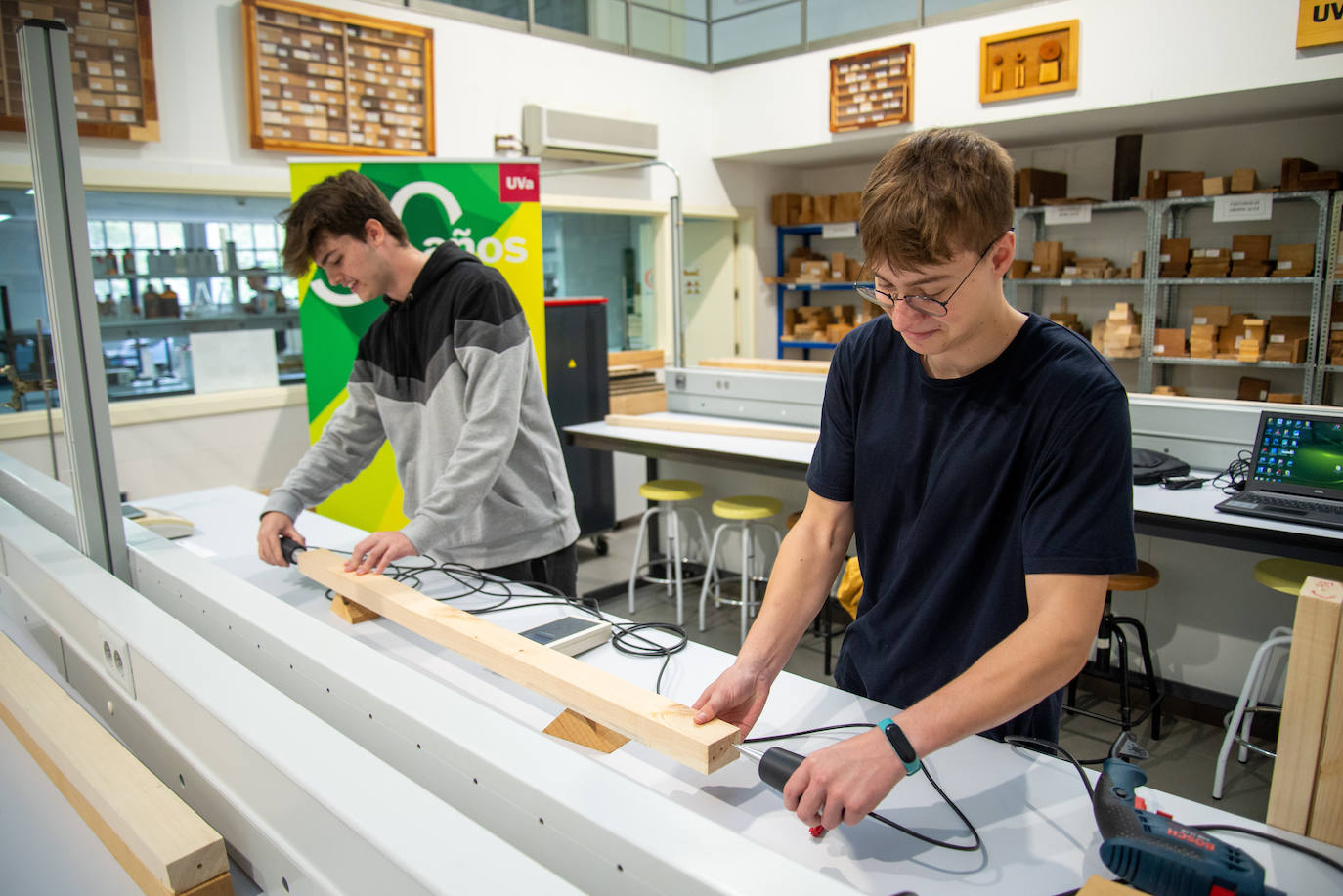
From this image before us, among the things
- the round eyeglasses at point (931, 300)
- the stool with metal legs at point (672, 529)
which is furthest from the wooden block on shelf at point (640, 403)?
the round eyeglasses at point (931, 300)

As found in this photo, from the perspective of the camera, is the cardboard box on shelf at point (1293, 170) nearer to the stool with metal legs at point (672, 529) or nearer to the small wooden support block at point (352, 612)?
the stool with metal legs at point (672, 529)

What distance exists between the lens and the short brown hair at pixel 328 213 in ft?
5.74

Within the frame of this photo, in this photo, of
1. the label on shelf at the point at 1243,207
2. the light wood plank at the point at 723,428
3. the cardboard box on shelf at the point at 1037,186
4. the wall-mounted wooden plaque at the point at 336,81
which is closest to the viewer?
the light wood plank at the point at 723,428

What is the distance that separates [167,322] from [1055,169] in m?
5.62

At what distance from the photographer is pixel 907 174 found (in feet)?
3.24

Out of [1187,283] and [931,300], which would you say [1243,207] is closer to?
[1187,283]

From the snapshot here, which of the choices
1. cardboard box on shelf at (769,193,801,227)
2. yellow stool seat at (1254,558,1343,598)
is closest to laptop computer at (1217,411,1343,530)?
yellow stool seat at (1254,558,1343,598)

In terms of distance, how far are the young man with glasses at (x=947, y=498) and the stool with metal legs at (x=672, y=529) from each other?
2527mm

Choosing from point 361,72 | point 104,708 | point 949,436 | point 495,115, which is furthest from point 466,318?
point 495,115

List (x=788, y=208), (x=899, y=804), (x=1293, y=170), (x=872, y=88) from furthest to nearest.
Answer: (x=788, y=208) → (x=872, y=88) → (x=1293, y=170) → (x=899, y=804)

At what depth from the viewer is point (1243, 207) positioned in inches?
203

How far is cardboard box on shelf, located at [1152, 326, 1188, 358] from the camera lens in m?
5.43

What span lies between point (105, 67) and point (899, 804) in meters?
4.34

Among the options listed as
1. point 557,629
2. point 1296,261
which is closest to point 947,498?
point 557,629
